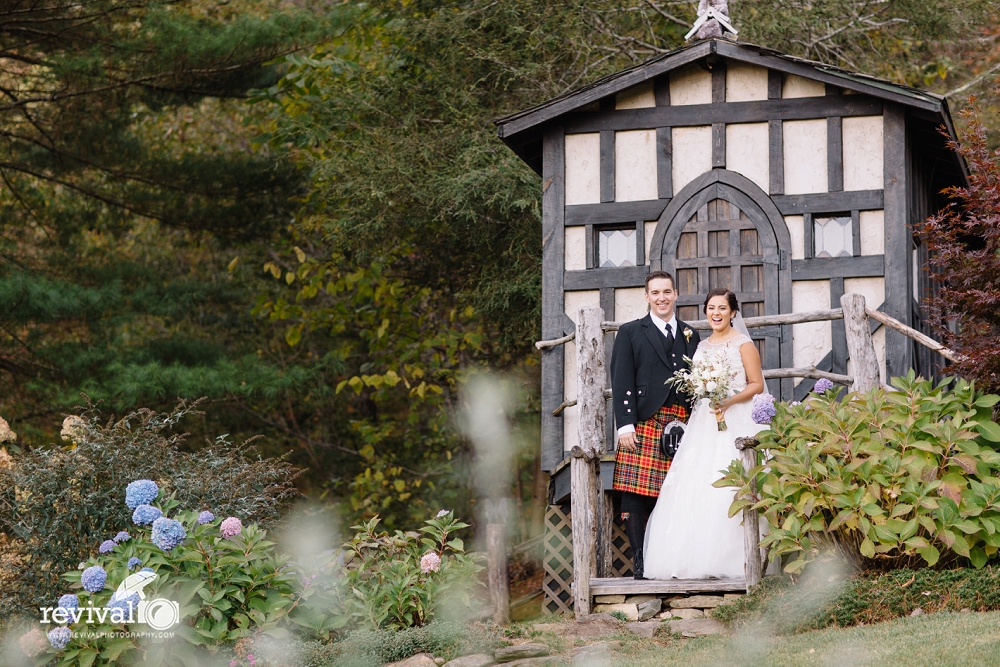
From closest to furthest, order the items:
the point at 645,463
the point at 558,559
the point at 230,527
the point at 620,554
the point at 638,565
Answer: the point at 230,527 → the point at 638,565 → the point at 645,463 → the point at 620,554 → the point at 558,559

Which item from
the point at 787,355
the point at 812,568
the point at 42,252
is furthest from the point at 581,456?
the point at 42,252

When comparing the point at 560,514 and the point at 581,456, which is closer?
the point at 581,456

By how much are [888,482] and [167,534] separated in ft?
14.0

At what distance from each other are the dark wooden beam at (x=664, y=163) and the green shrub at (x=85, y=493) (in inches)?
163

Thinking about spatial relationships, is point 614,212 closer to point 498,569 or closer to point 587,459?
point 587,459

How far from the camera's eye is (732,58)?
9758 millimetres

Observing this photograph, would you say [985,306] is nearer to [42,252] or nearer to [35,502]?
[35,502]

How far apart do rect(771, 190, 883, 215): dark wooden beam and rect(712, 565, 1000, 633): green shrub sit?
143 inches

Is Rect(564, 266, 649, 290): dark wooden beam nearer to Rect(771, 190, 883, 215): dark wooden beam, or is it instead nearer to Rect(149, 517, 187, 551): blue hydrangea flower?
Rect(771, 190, 883, 215): dark wooden beam

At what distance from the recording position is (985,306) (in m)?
7.60

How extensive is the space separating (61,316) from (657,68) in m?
8.86

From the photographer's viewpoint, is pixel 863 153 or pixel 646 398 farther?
pixel 863 153

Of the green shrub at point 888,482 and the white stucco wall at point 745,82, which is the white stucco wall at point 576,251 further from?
the green shrub at point 888,482

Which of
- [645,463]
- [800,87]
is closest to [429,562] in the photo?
[645,463]
